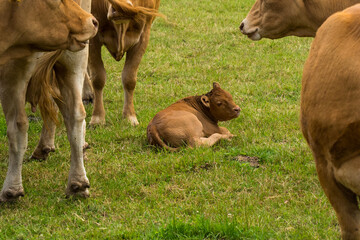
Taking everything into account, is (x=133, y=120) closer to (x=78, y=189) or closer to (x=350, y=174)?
(x=78, y=189)

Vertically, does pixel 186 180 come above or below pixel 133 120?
above

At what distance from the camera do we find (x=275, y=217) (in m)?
4.48

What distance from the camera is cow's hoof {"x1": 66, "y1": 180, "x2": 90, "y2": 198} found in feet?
16.4

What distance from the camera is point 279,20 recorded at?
17.9 ft

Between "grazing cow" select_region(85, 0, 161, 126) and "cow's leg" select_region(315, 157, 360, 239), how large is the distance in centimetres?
391

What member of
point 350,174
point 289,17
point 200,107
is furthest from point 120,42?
point 350,174

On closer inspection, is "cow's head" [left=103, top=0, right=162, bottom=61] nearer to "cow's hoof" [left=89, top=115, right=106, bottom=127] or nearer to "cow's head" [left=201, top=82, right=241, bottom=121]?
"cow's hoof" [left=89, top=115, right=106, bottom=127]

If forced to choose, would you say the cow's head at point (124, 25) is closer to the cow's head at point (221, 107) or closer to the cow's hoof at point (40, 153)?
the cow's head at point (221, 107)

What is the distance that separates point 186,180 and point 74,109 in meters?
1.13

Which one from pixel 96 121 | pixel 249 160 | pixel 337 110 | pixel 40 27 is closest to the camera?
pixel 337 110

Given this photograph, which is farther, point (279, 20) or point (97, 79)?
point (97, 79)

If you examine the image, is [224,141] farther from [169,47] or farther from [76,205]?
[169,47]

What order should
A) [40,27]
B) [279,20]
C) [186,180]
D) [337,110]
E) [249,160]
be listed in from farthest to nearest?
[249,160] → [279,20] → [186,180] → [40,27] → [337,110]

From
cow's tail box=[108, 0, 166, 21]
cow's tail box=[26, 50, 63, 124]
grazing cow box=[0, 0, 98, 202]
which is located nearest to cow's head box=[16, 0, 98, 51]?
grazing cow box=[0, 0, 98, 202]
